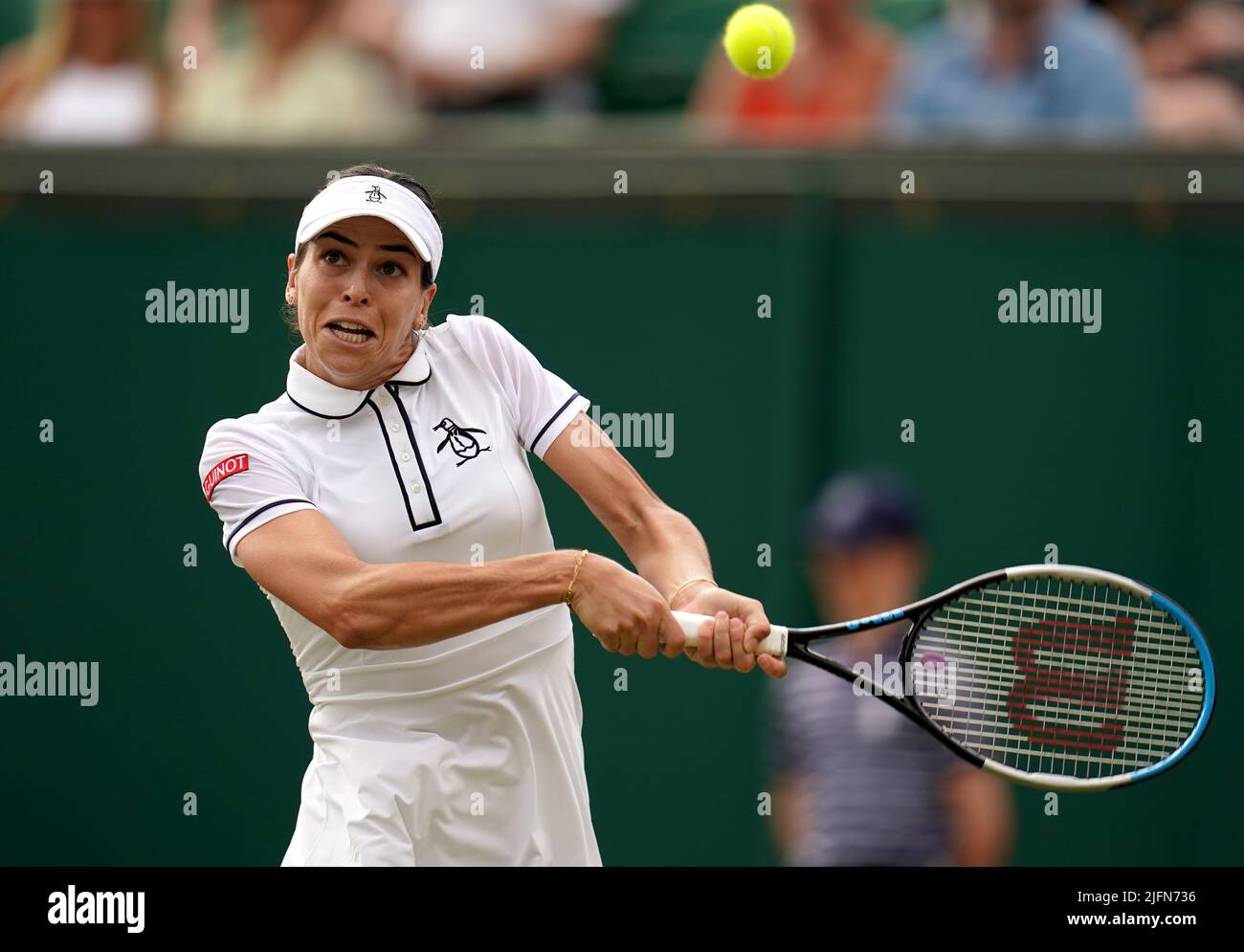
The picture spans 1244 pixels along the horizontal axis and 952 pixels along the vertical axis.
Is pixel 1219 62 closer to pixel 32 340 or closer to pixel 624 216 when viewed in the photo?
pixel 624 216

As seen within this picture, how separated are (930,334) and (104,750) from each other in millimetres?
2537

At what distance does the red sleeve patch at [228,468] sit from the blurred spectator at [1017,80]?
269 cm

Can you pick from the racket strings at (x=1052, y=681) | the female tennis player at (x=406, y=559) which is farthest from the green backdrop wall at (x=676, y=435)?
the female tennis player at (x=406, y=559)

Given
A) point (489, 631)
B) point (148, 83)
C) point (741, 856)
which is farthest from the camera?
point (148, 83)

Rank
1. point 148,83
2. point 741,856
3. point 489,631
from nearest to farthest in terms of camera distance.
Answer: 1. point 489,631
2. point 741,856
3. point 148,83

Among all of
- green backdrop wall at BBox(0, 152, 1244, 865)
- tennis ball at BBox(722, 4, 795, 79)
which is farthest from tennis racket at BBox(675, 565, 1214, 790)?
tennis ball at BBox(722, 4, 795, 79)

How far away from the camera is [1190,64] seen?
5.00m

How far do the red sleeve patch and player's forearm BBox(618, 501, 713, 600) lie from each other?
65 cm

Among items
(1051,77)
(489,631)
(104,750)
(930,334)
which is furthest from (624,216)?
(489,631)

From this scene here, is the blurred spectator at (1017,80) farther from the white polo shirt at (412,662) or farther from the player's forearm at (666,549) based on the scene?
the white polo shirt at (412,662)

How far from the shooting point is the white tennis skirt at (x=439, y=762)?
2789 millimetres

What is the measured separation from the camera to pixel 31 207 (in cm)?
505

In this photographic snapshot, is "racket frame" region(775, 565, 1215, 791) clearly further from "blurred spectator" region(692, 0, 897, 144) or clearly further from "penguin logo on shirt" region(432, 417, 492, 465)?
"blurred spectator" region(692, 0, 897, 144)

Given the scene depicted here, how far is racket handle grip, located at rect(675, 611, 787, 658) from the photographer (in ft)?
8.99
